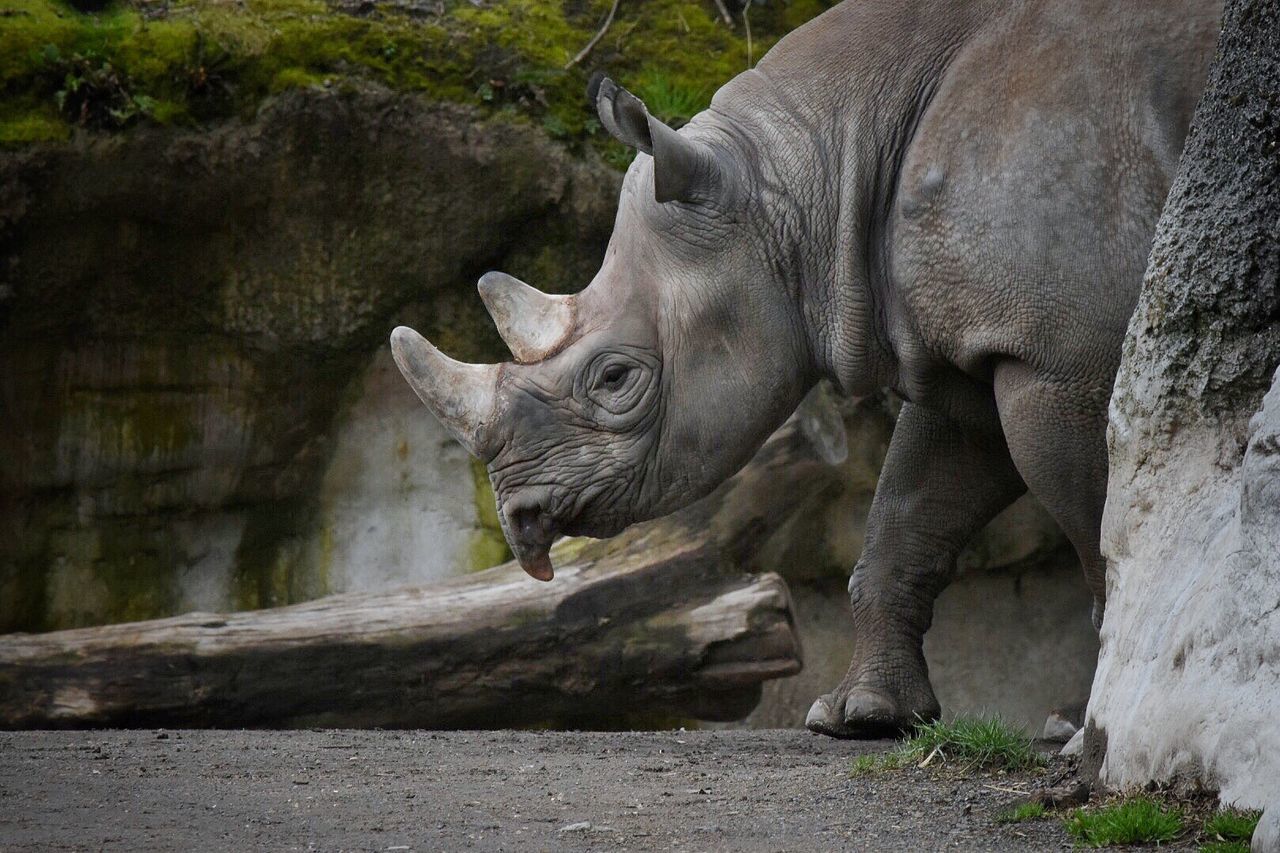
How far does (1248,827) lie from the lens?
3.03 metres

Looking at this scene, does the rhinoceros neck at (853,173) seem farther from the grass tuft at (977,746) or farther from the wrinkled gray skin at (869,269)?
the grass tuft at (977,746)

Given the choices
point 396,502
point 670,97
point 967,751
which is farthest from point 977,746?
point 396,502

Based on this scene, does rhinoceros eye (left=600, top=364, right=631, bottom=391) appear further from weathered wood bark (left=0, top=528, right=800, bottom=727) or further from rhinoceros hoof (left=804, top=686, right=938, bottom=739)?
weathered wood bark (left=0, top=528, right=800, bottom=727)

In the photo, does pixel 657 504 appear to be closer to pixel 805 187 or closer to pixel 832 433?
pixel 805 187

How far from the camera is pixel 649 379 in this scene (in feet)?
17.2

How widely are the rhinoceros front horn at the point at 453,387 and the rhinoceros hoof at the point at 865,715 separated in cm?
149

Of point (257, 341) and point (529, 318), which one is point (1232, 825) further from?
point (257, 341)

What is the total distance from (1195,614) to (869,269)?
2040 millimetres

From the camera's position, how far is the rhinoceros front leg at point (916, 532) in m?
5.84

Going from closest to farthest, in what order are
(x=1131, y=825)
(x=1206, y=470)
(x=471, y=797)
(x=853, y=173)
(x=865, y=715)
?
(x=1131, y=825) < (x=1206, y=470) < (x=471, y=797) < (x=853, y=173) < (x=865, y=715)

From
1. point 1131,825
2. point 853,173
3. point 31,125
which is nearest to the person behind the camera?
point 1131,825

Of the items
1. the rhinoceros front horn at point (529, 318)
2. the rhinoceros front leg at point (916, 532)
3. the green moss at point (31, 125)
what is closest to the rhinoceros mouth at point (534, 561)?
the rhinoceros front horn at point (529, 318)

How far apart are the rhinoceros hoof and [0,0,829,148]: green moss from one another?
339cm

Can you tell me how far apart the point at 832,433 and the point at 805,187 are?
2.02 m
